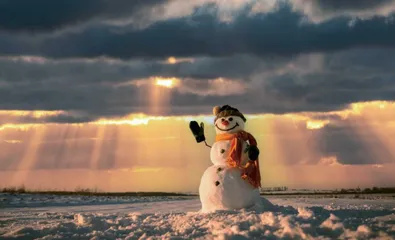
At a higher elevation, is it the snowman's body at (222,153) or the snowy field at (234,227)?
the snowman's body at (222,153)

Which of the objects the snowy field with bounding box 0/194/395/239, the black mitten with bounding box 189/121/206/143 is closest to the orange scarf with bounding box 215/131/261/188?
the snowy field with bounding box 0/194/395/239

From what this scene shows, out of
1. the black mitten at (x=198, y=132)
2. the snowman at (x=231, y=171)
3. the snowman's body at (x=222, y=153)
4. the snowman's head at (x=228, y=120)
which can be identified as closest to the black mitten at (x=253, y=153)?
the snowman at (x=231, y=171)

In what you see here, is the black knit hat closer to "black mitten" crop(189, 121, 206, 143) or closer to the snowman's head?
the snowman's head

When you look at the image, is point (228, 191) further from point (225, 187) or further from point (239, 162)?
point (239, 162)

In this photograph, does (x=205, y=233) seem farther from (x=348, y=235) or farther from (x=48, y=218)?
(x=48, y=218)

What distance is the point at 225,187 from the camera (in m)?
11.6

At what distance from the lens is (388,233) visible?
8.74 meters

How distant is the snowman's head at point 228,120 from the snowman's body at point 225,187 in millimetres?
382

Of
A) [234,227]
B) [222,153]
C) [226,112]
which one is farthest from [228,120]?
[234,227]

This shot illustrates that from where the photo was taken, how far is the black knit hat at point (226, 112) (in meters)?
12.5

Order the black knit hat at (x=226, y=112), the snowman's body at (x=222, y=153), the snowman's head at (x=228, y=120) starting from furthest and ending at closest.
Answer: the black knit hat at (x=226, y=112)
the snowman's head at (x=228, y=120)
the snowman's body at (x=222, y=153)

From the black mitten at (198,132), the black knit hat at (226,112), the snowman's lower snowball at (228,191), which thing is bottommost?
the snowman's lower snowball at (228,191)

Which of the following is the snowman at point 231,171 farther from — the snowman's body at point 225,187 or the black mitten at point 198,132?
the black mitten at point 198,132

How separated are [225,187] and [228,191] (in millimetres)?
108
